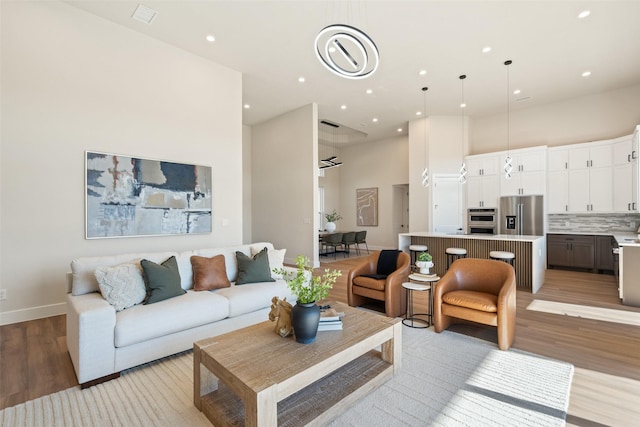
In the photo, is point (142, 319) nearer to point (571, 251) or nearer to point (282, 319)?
point (282, 319)

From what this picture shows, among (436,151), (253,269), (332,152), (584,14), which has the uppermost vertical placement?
(584,14)

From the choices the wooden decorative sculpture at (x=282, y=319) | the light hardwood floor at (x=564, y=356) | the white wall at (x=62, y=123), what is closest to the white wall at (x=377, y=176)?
the light hardwood floor at (x=564, y=356)

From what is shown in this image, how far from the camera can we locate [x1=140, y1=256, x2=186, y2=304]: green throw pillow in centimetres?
283

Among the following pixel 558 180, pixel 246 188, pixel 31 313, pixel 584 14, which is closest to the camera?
pixel 31 313

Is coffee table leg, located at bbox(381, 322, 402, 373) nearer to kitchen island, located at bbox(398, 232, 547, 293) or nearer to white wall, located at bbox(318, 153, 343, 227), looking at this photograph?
kitchen island, located at bbox(398, 232, 547, 293)

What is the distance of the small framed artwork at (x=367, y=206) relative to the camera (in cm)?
1079

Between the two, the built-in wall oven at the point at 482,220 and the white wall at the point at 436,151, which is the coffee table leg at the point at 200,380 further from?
the built-in wall oven at the point at 482,220

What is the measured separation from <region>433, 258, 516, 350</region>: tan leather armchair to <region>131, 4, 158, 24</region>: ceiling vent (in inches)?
204

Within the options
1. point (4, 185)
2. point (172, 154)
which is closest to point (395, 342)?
point (172, 154)

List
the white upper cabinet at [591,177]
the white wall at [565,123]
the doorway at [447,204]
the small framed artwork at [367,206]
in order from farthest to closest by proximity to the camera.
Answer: the small framed artwork at [367,206]
the doorway at [447,204]
the white wall at [565,123]
the white upper cabinet at [591,177]

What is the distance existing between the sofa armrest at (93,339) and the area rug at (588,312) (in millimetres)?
4910

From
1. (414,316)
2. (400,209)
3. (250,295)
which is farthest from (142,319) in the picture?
(400,209)

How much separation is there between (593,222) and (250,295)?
786 cm

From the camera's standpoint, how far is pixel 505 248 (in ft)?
17.5
